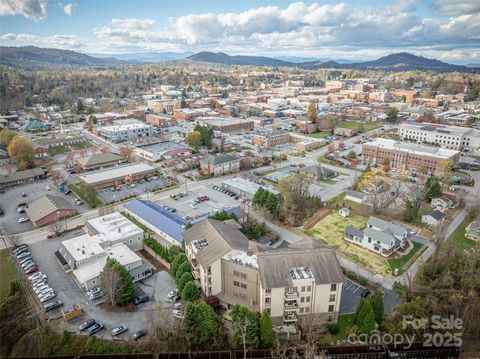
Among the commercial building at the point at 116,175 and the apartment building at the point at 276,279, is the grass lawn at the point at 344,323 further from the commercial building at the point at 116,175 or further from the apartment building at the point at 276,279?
the commercial building at the point at 116,175

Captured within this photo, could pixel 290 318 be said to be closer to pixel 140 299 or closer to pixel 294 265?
pixel 294 265

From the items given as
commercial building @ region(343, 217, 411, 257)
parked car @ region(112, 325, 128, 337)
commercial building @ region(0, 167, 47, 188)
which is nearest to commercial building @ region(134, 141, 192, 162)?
commercial building @ region(0, 167, 47, 188)

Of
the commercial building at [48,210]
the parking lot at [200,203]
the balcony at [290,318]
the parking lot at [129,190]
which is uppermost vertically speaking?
the commercial building at [48,210]

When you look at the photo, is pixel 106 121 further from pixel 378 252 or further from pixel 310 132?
pixel 378 252

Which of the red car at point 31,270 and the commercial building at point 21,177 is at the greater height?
the commercial building at point 21,177

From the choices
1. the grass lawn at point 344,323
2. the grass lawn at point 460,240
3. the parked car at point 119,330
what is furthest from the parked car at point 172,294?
the grass lawn at point 460,240

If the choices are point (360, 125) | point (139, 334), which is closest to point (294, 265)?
point (139, 334)
